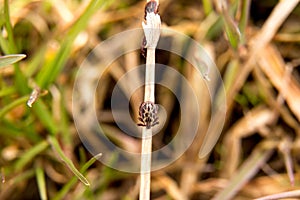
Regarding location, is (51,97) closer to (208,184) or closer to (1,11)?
(1,11)

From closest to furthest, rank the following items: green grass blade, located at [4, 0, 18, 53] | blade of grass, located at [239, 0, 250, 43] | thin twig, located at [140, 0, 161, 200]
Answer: thin twig, located at [140, 0, 161, 200], green grass blade, located at [4, 0, 18, 53], blade of grass, located at [239, 0, 250, 43]

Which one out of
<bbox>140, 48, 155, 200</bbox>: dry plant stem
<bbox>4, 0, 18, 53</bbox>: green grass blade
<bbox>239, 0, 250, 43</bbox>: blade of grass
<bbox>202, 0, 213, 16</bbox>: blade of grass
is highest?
<bbox>202, 0, 213, 16</bbox>: blade of grass

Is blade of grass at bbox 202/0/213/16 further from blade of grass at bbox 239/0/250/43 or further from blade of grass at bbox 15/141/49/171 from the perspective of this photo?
blade of grass at bbox 15/141/49/171

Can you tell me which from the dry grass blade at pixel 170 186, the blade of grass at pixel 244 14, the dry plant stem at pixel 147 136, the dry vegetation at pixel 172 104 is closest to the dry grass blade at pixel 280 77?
the dry vegetation at pixel 172 104

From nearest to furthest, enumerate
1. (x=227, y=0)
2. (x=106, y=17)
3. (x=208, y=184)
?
(x=227, y=0), (x=208, y=184), (x=106, y=17)

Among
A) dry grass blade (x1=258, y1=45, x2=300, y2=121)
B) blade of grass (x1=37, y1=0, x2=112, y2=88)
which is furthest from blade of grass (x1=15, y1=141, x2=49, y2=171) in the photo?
dry grass blade (x1=258, y1=45, x2=300, y2=121)

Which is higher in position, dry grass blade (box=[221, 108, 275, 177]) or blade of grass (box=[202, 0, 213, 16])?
blade of grass (box=[202, 0, 213, 16])

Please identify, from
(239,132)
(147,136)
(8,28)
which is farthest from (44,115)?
(239,132)

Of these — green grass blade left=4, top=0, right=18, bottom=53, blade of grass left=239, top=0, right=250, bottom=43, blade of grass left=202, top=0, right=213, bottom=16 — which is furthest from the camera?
blade of grass left=202, top=0, right=213, bottom=16

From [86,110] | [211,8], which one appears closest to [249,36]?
[211,8]
